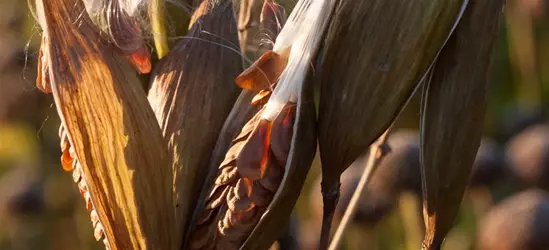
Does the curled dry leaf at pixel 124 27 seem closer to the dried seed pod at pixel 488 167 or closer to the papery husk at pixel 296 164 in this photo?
the papery husk at pixel 296 164

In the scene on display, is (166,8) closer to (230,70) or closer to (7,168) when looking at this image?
(230,70)

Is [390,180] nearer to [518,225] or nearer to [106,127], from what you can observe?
[518,225]

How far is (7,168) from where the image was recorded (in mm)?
2266

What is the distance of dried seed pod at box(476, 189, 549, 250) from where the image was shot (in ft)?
4.58

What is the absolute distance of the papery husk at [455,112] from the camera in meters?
0.60

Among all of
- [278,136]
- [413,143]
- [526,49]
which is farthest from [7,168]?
[278,136]

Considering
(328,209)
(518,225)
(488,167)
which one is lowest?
(488,167)

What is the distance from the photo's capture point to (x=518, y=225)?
143 centimetres

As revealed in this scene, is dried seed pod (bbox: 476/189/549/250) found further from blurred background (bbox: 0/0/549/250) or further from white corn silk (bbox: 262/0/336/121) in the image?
white corn silk (bbox: 262/0/336/121)

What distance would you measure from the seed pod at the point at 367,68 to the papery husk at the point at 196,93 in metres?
0.11

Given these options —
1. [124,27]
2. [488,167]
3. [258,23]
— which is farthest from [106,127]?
[488,167]

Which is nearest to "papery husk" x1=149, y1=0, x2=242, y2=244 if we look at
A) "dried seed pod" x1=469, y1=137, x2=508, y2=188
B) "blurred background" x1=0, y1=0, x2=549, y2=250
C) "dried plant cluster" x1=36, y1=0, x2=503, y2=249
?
"dried plant cluster" x1=36, y1=0, x2=503, y2=249

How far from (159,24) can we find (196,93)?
0.27 ft

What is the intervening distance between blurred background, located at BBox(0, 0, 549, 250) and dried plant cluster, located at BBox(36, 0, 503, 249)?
2.18 ft
